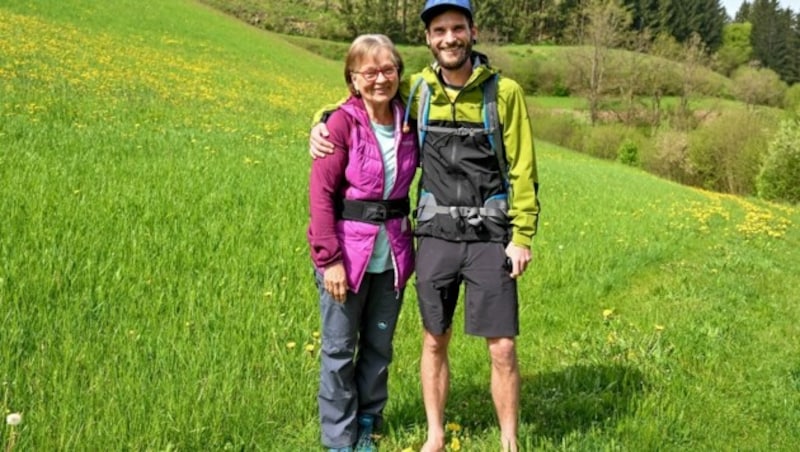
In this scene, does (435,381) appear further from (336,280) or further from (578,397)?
(578,397)

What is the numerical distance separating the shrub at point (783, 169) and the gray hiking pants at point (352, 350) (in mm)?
33615

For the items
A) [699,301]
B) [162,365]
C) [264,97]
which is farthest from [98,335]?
[264,97]

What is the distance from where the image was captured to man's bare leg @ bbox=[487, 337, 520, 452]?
3.12 meters

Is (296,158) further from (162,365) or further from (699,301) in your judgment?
(162,365)

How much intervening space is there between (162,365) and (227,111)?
42.2 ft

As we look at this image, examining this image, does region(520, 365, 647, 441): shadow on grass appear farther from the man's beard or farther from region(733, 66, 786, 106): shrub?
region(733, 66, 786, 106): shrub

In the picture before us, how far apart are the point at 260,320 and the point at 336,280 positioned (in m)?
1.38

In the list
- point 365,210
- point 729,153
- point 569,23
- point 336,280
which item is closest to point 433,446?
point 336,280

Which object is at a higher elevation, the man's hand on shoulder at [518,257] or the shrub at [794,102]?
the man's hand on shoulder at [518,257]

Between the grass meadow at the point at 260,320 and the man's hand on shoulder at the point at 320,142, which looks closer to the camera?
the man's hand on shoulder at the point at 320,142

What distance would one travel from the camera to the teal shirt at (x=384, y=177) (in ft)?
10.2

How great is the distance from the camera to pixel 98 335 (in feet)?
11.9

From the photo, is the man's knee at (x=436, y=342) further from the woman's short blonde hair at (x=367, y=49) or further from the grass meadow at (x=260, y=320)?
the woman's short blonde hair at (x=367, y=49)

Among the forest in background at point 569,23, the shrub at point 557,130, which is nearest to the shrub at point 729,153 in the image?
the shrub at point 557,130
